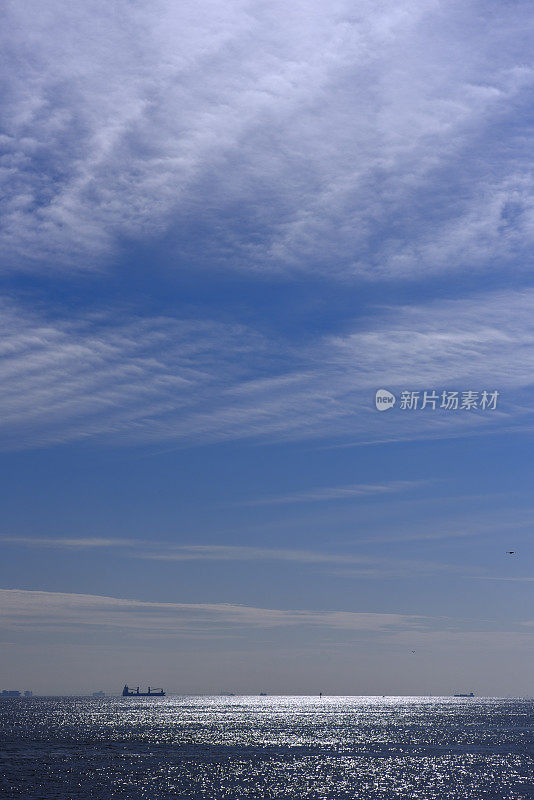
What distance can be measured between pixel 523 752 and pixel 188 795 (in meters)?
93.3

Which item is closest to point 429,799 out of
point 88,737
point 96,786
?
point 96,786

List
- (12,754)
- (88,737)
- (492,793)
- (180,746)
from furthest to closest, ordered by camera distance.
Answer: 1. (88,737)
2. (180,746)
3. (12,754)
4. (492,793)

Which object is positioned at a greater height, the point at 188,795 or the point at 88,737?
the point at 188,795

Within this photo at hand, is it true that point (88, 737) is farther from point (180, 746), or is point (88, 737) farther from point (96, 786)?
point (96, 786)

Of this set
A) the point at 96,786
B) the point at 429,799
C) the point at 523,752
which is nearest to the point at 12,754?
the point at 96,786

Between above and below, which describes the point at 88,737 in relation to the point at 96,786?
below

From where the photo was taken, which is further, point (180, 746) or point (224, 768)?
point (180, 746)

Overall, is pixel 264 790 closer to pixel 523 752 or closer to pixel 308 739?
pixel 523 752

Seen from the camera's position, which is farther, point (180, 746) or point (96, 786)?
point (180, 746)

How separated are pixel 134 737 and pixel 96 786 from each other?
102 meters

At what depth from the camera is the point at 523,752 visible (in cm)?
16038

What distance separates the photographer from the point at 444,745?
591ft

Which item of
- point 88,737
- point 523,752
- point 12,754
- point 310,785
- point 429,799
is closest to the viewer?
point 429,799

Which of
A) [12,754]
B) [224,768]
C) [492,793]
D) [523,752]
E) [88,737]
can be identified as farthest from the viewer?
[88,737]
